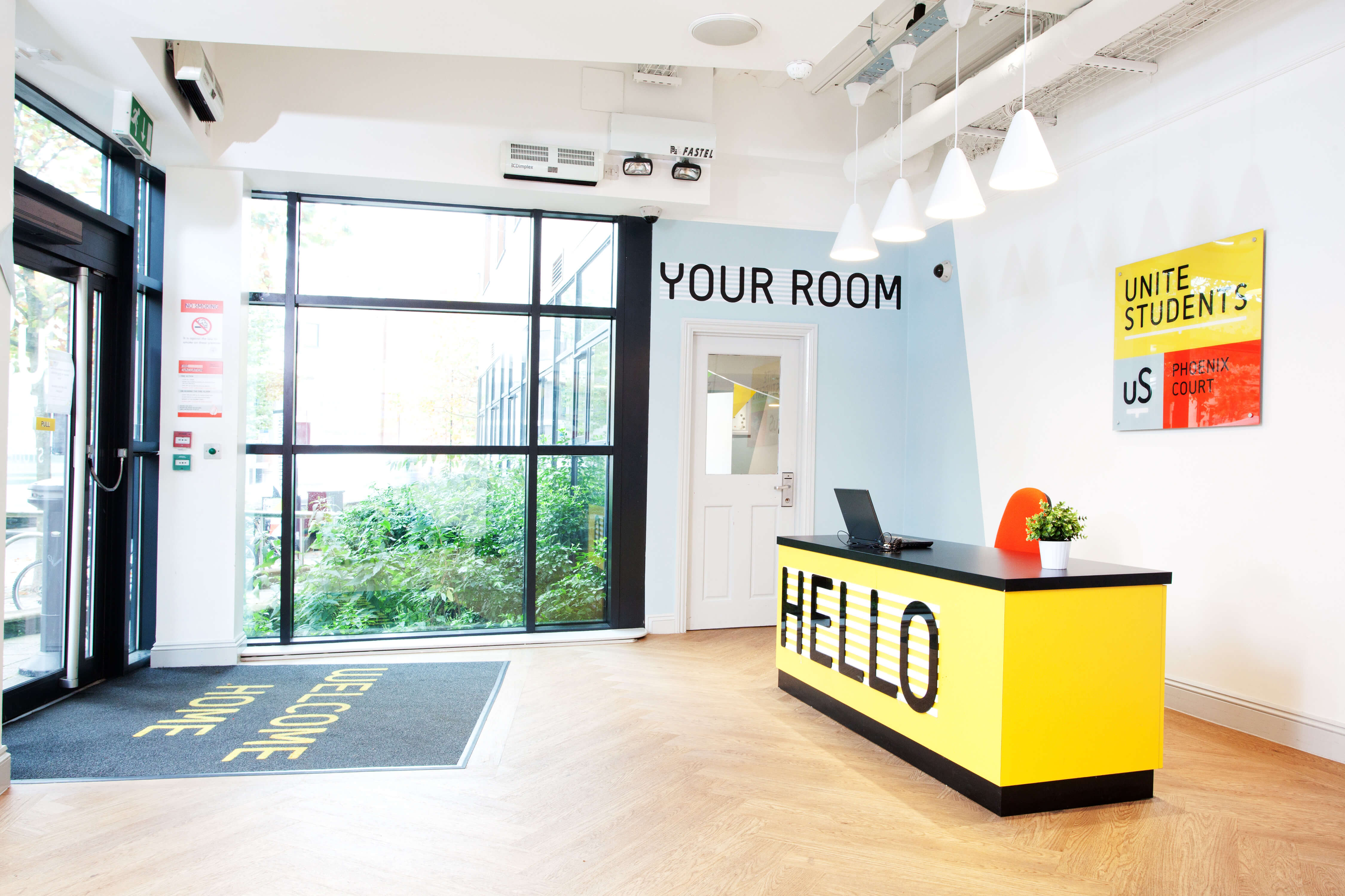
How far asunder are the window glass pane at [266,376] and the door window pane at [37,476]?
1004 mm

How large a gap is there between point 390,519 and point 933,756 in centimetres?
354

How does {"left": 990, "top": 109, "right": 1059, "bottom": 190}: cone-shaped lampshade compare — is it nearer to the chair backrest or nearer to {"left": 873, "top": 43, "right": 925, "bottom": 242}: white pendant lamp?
{"left": 873, "top": 43, "right": 925, "bottom": 242}: white pendant lamp

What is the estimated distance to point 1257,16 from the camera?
3643 millimetres

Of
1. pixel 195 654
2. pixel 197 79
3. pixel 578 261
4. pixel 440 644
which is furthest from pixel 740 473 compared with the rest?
pixel 197 79

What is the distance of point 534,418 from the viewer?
17.5ft

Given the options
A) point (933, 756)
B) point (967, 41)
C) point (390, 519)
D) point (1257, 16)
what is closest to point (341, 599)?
point (390, 519)

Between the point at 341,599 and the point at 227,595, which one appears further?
the point at 341,599

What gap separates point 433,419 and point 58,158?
2.28 m

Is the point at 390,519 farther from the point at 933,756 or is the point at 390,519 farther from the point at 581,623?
the point at 933,756

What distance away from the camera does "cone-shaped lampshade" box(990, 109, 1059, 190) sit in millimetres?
3027

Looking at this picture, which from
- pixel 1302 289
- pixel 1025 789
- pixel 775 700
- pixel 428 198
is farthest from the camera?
pixel 428 198

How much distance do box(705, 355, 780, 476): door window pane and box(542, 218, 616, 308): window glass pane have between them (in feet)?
3.10

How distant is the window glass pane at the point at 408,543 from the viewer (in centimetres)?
510

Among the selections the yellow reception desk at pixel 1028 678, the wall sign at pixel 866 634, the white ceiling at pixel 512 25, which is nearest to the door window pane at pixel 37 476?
the white ceiling at pixel 512 25
